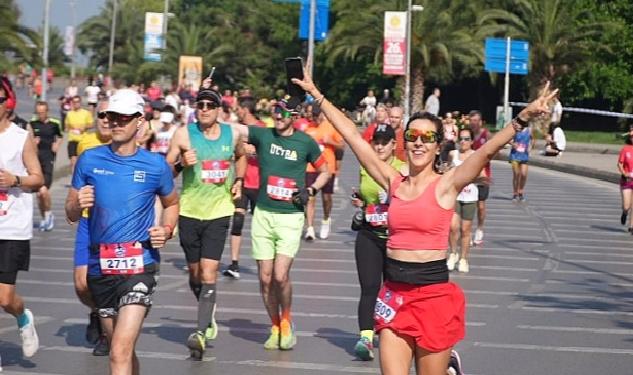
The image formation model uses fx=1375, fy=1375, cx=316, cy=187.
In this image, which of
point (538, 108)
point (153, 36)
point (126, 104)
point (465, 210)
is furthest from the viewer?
point (153, 36)

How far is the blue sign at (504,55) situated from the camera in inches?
2040

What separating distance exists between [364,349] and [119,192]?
3.20 metres

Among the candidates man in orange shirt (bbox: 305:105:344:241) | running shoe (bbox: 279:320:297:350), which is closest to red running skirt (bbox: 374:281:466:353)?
running shoe (bbox: 279:320:297:350)

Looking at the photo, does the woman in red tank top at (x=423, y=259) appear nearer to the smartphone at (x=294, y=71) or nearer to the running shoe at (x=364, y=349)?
the smartphone at (x=294, y=71)

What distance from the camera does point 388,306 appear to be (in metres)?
7.09

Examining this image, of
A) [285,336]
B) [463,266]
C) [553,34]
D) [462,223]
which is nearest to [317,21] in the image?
[553,34]

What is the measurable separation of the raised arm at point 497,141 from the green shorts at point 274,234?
3.90 m

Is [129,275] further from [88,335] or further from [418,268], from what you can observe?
[88,335]

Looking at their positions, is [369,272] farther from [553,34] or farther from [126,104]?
[553,34]

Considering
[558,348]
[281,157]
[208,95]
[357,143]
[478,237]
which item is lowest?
[558,348]

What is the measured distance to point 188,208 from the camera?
10859 millimetres

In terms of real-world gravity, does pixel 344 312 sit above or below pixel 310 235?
below

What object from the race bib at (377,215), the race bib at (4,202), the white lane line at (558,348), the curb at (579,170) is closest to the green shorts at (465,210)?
the white lane line at (558,348)

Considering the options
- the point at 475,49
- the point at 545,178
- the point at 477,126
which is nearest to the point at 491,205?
the point at 477,126
